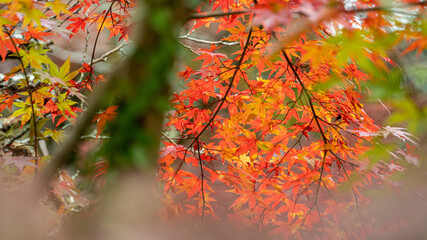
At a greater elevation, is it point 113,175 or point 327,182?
point 113,175

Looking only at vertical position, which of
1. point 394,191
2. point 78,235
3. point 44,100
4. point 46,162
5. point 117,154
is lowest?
point 394,191

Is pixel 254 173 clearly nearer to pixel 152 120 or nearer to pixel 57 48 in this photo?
pixel 152 120

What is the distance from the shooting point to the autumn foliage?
2.61ft

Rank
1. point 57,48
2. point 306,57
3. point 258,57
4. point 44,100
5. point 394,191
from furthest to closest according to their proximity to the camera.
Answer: point 57,48 → point 394,191 → point 44,100 → point 258,57 → point 306,57

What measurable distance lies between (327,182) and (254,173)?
0.40m

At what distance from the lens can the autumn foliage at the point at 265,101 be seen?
0.79m

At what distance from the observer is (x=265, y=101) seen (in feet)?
5.16

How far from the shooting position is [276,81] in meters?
1.54

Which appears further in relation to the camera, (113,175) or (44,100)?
(44,100)

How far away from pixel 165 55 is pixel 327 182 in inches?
54.4

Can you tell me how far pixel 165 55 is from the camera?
2.02 feet

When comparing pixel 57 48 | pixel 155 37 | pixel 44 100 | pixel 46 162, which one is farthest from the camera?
pixel 57 48

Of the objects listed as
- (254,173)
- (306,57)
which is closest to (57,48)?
(254,173)

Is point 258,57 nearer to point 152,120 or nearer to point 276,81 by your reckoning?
point 276,81
